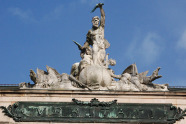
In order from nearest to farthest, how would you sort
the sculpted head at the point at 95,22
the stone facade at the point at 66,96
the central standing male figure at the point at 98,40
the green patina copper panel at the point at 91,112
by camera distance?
the green patina copper panel at the point at 91,112 → the stone facade at the point at 66,96 → the central standing male figure at the point at 98,40 → the sculpted head at the point at 95,22

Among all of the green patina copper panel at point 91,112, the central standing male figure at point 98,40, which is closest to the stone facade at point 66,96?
the green patina copper panel at point 91,112

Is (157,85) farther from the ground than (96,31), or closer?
closer

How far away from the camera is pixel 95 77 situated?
28.2 metres

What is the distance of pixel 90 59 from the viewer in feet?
96.9

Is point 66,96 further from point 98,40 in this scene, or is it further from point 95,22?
point 95,22

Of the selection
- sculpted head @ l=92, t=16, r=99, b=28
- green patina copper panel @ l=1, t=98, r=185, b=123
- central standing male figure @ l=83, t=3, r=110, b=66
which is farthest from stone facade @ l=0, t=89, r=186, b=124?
sculpted head @ l=92, t=16, r=99, b=28

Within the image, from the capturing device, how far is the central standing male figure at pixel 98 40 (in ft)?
97.1

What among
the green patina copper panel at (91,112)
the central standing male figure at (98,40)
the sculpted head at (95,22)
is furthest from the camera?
the sculpted head at (95,22)

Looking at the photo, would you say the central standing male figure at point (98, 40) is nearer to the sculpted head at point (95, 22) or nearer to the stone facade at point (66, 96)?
the sculpted head at point (95, 22)

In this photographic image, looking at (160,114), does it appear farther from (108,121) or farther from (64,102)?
(64,102)

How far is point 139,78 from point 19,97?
661 cm

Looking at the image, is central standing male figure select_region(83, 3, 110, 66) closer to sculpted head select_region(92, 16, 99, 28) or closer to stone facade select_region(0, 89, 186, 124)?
sculpted head select_region(92, 16, 99, 28)

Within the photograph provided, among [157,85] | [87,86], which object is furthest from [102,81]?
[157,85]

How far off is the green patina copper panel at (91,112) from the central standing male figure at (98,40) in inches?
123
